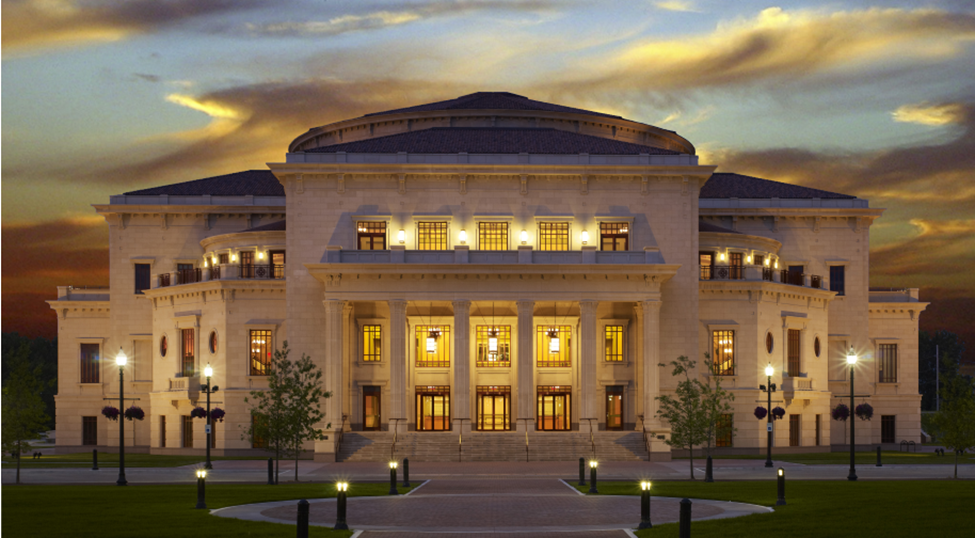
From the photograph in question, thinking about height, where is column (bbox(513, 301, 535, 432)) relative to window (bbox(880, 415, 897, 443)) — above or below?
above

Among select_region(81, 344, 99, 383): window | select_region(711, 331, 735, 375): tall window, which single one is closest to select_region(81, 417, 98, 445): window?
select_region(81, 344, 99, 383): window

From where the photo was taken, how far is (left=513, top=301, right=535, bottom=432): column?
63.1 meters

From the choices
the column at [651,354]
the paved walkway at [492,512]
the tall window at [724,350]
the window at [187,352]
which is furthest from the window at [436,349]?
the paved walkway at [492,512]

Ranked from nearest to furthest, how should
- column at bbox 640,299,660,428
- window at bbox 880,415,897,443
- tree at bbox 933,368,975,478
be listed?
tree at bbox 933,368,975,478
column at bbox 640,299,660,428
window at bbox 880,415,897,443

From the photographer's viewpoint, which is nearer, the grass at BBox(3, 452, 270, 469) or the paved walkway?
the paved walkway

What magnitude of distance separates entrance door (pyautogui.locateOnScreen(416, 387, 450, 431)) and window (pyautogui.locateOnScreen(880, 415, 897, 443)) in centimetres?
3691

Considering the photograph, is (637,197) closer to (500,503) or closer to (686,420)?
(686,420)

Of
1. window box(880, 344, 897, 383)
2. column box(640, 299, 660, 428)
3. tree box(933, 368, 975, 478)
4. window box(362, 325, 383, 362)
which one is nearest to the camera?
tree box(933, 368, 975, 478)

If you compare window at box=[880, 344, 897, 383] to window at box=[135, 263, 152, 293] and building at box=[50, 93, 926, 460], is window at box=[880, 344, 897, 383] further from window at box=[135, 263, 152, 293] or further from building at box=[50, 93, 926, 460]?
window at box=[135, 263, 152, 293]

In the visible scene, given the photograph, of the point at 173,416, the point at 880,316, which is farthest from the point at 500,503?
Result: the point at 880,316

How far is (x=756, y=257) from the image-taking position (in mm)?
74812

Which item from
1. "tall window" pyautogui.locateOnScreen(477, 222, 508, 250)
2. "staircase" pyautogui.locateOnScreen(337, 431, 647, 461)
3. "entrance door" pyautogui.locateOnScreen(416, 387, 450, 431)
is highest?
"tall window" pyautogui.locateOnScreen(477, 222, 508, 250)

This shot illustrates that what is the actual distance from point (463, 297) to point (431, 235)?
6.35 m

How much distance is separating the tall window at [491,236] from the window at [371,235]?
244 inches
